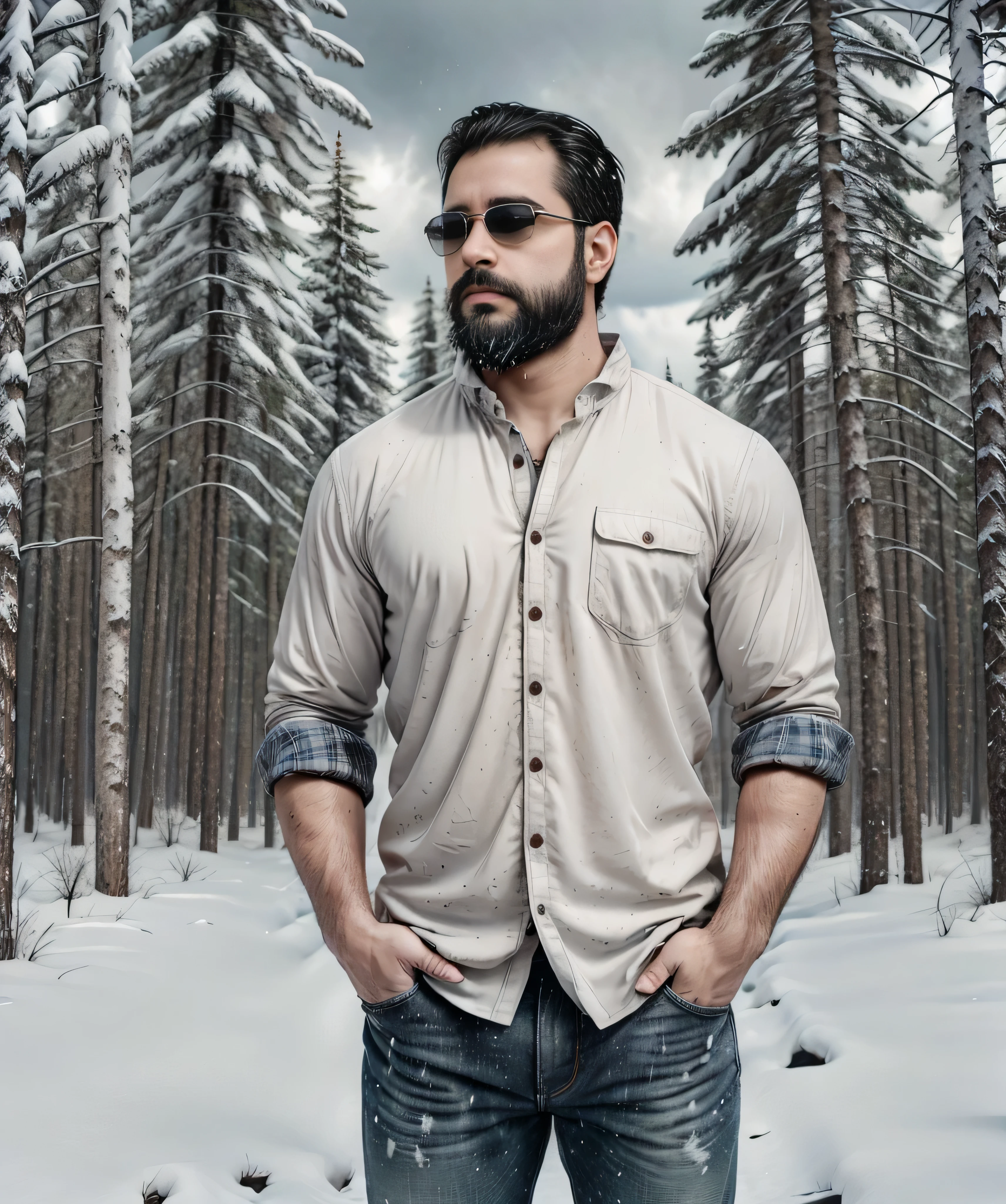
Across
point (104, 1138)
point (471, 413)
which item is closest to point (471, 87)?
point (471, 413)

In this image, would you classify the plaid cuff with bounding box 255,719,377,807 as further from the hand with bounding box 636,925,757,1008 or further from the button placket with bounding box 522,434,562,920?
the hand with bounding box 636,925,757,1008

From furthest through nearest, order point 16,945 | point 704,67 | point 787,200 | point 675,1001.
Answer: point 787,200 < point 704,67 < point 16,945 < point 675,1001

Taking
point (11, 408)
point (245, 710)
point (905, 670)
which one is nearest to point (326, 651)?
point (11, 408)

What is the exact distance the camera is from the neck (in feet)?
7.29

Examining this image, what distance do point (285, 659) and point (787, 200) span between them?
14.9m

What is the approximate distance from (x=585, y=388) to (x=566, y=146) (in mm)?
533

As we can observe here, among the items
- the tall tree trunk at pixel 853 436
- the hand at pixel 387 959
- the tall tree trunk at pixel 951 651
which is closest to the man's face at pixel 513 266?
the hand at pixel 387 959

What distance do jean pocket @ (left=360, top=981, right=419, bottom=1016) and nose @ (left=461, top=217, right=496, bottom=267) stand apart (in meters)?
1.49

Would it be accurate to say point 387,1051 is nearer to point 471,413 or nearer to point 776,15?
point 471,413

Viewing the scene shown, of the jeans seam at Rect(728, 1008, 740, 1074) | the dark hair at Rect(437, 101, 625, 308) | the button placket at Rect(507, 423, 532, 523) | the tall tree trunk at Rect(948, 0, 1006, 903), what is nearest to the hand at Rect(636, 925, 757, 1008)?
the jeans seam at Rect(728, 1008, 740, 1074)

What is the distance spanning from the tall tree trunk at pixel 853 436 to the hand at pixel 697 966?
11.7 m

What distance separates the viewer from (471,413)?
2264 mm

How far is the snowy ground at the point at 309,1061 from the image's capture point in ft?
16.5

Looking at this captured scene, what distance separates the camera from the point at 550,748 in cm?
201
